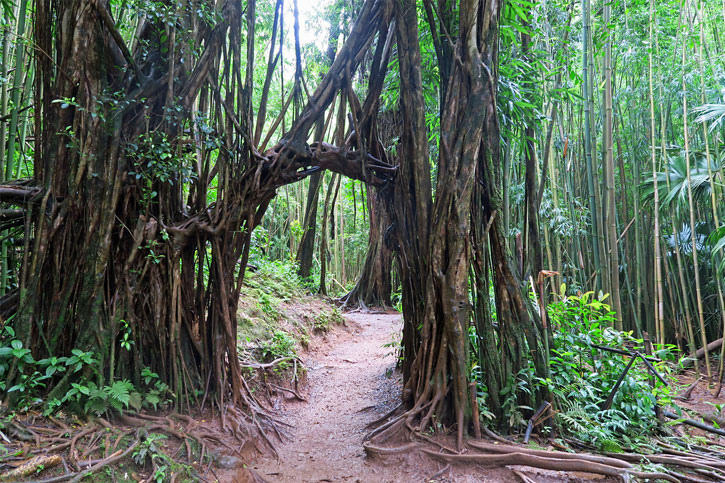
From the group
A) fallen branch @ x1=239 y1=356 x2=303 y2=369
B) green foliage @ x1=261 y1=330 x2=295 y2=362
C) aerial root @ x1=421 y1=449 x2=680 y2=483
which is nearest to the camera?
aerial root @ x1=421 y1=449 x2=680 y2=483

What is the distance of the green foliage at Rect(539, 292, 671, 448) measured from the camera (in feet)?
9.56

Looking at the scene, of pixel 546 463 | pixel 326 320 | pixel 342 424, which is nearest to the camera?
pixel 546 463

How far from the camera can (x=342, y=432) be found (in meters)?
3.78

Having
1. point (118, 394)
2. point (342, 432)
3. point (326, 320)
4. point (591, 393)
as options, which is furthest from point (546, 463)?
point (326, 320)

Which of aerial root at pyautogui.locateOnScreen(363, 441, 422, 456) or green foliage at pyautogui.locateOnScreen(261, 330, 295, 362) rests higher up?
green foliage at pyautogui.locateOnScreen(261, 330, 295, 362)

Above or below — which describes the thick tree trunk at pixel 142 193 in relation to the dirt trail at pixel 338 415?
above

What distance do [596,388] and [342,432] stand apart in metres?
2.08

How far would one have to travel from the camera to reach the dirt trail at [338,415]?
3.05 meters

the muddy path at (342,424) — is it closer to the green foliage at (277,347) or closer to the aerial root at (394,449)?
the aerial root at (394,449)

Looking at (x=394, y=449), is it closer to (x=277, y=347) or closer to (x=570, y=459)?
(x=570, y=459)

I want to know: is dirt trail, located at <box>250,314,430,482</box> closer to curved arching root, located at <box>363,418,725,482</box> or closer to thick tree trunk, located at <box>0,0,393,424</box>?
curved arching root, located at <box>363,418,725,482</box>

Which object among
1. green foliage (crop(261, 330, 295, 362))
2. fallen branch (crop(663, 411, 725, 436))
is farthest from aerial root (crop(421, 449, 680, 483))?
green foliage (crop(261, 330, 295, 362))

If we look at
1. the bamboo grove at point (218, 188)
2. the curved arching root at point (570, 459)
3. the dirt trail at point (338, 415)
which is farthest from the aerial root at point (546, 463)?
the dirt trail at point (338, 415)

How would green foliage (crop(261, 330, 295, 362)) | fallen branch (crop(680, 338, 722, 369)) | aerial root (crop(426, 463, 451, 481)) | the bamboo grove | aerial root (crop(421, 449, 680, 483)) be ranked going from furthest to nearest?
fallen branch (crop(680, 338, 722, 369))
green foliage (crop(261, 330, 295, 362))
the bamboo grove
aerial root (crop(426, 463, 451, 481))
aerial root (crop(421, 449, 680, 483))
